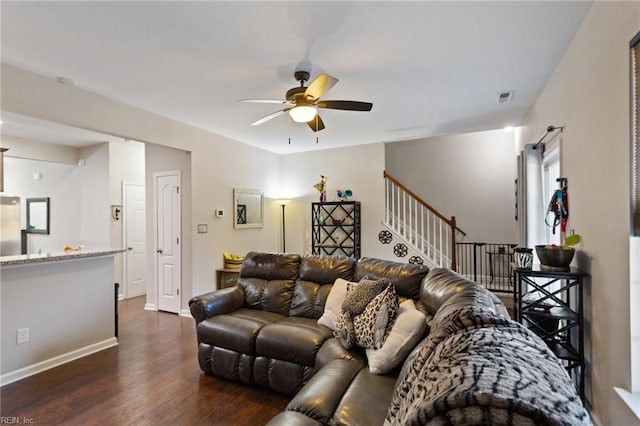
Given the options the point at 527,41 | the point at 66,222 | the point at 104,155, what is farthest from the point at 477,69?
the point at 66,222

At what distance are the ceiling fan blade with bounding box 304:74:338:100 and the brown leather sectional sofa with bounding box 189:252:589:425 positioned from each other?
60.9 inches

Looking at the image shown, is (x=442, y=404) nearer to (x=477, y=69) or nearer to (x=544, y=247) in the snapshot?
(x=544, y=247)

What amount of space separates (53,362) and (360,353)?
9.81 ft

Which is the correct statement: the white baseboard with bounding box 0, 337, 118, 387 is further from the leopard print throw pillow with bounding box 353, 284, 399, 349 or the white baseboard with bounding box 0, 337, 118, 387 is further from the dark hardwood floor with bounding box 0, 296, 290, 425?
the leopard print throw pillow with bounding box 353, 284, 399, 349

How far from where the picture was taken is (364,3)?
1.91 m

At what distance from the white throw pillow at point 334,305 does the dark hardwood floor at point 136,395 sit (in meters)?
0.65

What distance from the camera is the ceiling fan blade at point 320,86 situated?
230 centimetres

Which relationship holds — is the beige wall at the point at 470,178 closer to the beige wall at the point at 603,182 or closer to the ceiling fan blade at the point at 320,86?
the beige wall at the point at 603,182

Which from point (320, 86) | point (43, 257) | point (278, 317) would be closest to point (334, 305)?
point (278, 317)

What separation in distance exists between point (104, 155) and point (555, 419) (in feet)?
21.7

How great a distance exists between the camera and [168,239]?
473cm

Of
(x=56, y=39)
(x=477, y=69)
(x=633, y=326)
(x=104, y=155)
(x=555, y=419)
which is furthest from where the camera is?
(x=104, y=155)

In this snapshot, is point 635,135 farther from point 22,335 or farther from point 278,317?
point 22,335

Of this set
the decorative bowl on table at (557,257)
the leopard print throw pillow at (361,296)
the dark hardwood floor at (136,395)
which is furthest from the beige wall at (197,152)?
the decorative bowl on table at (557,257)
